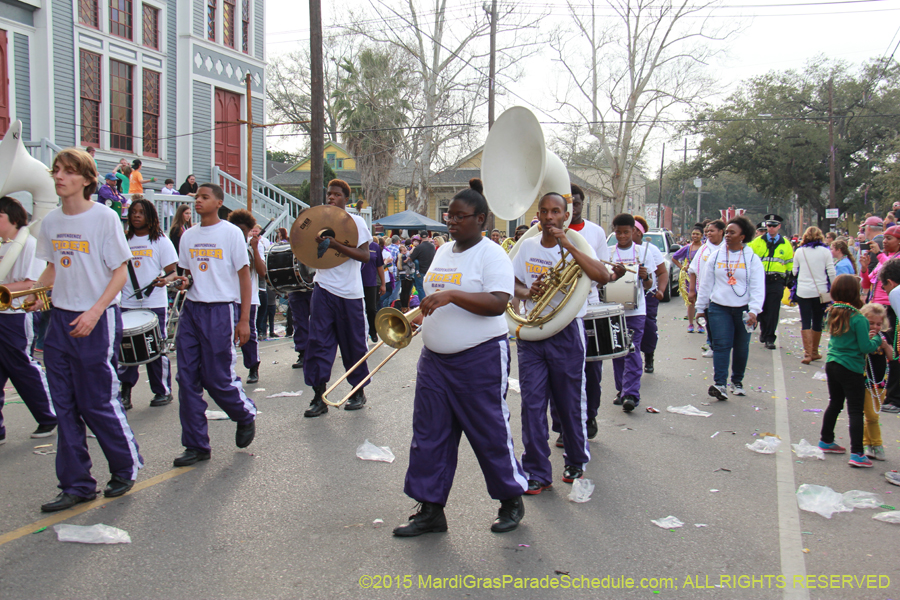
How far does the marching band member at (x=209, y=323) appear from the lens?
5.03 m

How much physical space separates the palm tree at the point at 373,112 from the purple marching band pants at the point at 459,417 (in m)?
31.0

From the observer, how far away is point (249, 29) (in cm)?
2123

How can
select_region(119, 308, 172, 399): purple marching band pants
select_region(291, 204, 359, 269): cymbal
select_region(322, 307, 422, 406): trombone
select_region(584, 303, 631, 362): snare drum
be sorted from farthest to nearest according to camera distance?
select_region(119, 308, 172, 399): purple marching band pants → select_region(291, 204, 359, 269): cymbal → select_region(584, 303, 631, 362): snare drum → select_region(322, 307, 422, 406): trombone

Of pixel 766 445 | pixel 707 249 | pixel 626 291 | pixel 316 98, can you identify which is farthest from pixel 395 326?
pixel 316 98

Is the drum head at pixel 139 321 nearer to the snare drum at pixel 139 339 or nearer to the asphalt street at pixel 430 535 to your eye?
the snare drum at pixel 139 339

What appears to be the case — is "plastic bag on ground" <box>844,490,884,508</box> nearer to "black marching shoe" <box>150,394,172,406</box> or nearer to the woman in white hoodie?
"black marching shoe" <box>150,394,172,406</box>

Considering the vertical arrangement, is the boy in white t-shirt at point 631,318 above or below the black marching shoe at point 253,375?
above

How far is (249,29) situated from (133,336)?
58.0ft

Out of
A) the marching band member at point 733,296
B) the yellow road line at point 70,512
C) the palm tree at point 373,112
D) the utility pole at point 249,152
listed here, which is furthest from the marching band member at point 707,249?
the palm tree at point 373,112

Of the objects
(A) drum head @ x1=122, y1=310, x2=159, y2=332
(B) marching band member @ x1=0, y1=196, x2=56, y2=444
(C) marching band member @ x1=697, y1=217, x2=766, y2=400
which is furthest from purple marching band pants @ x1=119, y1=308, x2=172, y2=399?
(C) marching band member @ x1=697, y1=217, x2=766, y2=400

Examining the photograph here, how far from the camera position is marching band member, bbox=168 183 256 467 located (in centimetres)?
503

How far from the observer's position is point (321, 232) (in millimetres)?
6375

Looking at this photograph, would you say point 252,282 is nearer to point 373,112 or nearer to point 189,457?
point 189,457

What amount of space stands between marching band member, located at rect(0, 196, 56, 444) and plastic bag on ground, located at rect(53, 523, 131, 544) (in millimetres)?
1937
